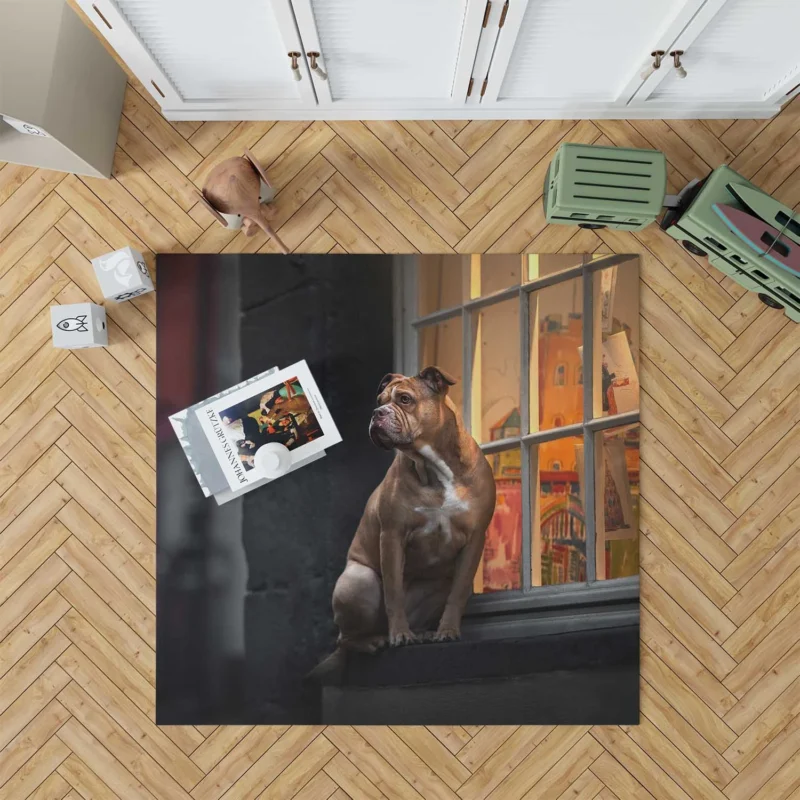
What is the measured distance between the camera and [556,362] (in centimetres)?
204

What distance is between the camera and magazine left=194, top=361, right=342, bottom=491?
2.05 m

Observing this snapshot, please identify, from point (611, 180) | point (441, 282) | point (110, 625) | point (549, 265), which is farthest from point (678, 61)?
point (110, 625)

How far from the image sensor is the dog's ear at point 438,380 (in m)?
2.04

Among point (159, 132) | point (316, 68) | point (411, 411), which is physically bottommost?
point (411, 411)

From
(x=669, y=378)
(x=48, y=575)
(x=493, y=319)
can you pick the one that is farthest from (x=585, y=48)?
(x=48, y=575)

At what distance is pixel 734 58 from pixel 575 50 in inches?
17.2

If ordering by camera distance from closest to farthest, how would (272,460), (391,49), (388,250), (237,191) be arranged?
(391,49) < (237,191) < (272,460) < (388,250)

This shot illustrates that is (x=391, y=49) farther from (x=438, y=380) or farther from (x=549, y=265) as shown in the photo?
(x=438, y=380)

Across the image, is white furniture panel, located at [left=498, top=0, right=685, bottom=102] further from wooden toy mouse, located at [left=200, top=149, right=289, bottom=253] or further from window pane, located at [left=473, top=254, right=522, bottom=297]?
wooden toy mouse, located at [left=200, top=149, right=289, bottom=253]

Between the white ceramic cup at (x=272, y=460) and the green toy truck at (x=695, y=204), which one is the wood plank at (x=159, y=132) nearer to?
the white ceramic cup at (x=272, y=460)

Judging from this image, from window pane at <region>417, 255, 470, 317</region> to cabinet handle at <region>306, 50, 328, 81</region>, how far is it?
571 millimetres

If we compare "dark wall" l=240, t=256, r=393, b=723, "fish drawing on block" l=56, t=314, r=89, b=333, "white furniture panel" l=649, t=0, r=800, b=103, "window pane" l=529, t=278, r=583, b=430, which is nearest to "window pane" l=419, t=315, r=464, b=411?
"dark wall" l=240, t=256, r=393, b=723

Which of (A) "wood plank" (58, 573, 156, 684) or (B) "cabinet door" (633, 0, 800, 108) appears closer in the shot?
(B) "cabinet door" (633, 0, 800, 108)

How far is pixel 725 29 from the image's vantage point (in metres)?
1.69
